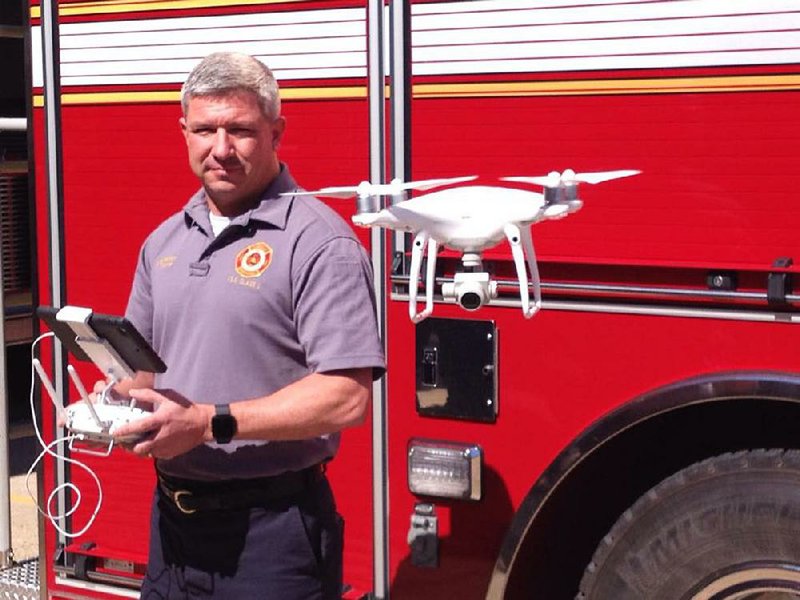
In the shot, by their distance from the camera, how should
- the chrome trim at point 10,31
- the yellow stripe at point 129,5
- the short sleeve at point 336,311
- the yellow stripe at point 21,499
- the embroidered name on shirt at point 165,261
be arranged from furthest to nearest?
the yellow stripe at point 21,499 → the chrome trim at point 10,31 → the yellow stripe at point 129,5 → the embroidered name on shirt at point 165,261 → the short sleeve at point 336,311

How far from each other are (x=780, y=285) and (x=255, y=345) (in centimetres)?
110

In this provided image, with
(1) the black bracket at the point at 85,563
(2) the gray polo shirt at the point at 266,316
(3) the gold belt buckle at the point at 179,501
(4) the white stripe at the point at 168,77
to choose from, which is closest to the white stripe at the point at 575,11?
(4) the white stripe at the point at 168,77

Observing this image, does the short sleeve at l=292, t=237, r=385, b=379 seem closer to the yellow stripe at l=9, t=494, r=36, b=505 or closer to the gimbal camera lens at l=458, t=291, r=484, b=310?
the gimbal camera lens at l=458, t=291, r=484, b=310

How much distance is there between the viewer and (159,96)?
372 centimetres

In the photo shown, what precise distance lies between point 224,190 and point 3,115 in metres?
3.81

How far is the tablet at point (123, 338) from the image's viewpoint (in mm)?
2566

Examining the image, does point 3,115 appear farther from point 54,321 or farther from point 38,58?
point 54,321

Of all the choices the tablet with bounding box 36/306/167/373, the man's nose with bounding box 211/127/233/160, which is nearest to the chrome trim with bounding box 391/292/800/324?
the man's nose with bounding box 211/127/233/160

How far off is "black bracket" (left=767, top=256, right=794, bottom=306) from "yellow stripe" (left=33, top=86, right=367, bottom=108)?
109 cm

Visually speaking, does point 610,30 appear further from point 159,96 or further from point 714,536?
point 159,96

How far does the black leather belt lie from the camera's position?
2.74 meters

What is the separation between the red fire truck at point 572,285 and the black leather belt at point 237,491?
2.13ft

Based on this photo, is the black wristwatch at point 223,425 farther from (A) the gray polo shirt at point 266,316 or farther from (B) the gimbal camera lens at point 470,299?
(B) the gimbal camera lens at point 470,299

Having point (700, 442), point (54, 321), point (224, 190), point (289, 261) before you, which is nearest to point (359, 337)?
point (289, 261)
